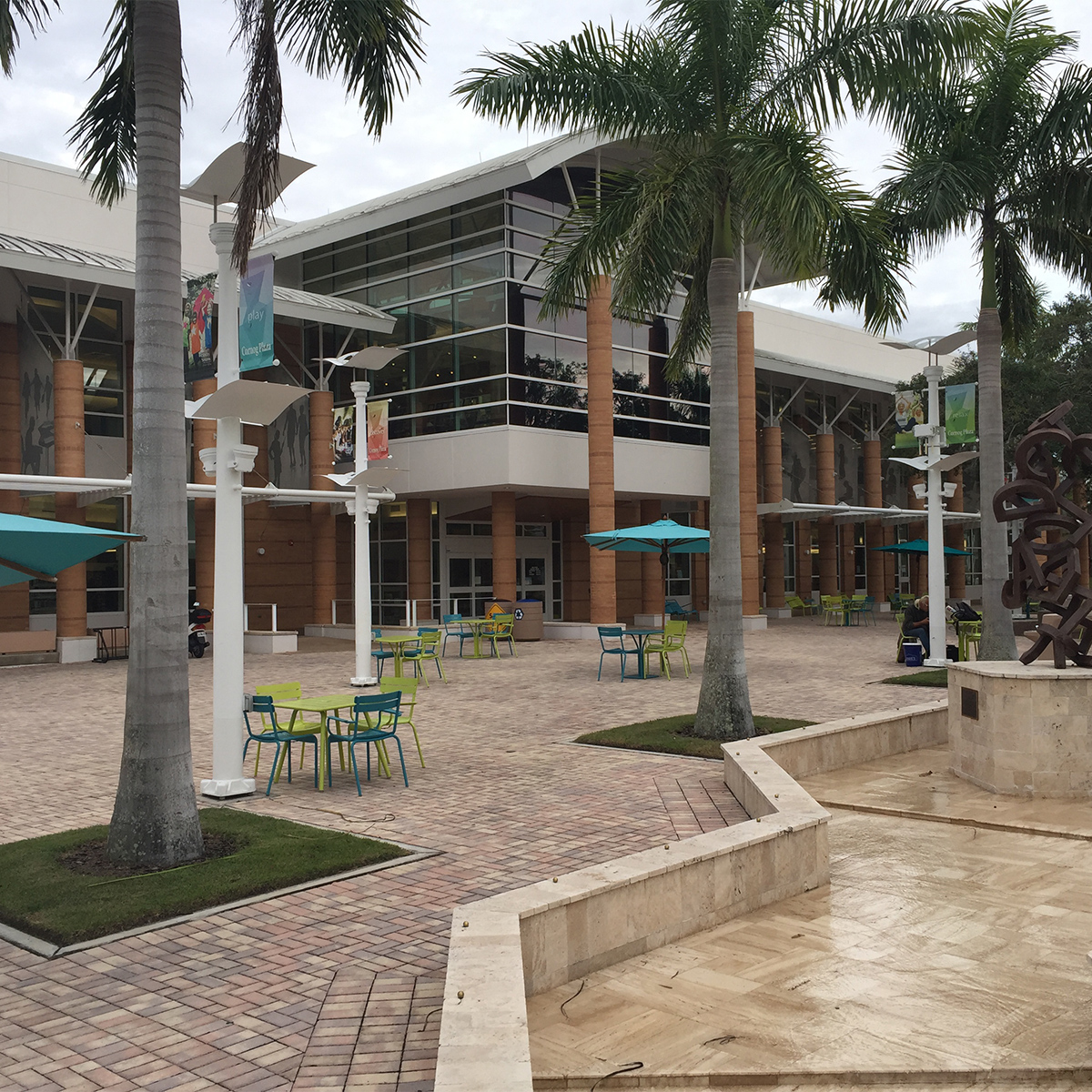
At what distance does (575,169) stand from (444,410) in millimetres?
7152

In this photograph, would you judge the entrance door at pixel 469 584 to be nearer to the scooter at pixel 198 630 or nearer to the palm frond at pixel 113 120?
the scooter at pixel 198 630

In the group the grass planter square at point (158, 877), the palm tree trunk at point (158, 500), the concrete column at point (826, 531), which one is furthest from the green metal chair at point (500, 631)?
the concrete column at point (826, 531)

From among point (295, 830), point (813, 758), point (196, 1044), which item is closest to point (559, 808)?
point (295, 830)

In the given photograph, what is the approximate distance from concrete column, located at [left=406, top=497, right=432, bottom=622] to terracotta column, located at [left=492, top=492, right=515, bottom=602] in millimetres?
2394

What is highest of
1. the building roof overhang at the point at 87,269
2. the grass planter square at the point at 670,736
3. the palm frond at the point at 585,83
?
the building roof overhang at the point at 87,269

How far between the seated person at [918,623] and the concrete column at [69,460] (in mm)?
16544

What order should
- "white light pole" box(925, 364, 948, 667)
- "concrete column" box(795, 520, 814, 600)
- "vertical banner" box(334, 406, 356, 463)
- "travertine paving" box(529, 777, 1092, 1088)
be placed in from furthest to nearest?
1. "concrete column" box(795, 520, 814, 600)
2. "vertical banner" box(334, 406, 356, 463)
3. "white light pole" box(925, 364, 948, 667)
4. "travertine paving" box(529, 777, 1092, 1088)

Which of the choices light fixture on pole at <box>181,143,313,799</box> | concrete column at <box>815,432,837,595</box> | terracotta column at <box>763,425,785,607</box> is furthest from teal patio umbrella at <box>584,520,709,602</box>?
concrete column at <box>815,432,837,595</box>

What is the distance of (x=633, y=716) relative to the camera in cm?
1371

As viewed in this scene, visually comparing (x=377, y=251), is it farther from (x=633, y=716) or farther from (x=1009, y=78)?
(x=633, y=716)

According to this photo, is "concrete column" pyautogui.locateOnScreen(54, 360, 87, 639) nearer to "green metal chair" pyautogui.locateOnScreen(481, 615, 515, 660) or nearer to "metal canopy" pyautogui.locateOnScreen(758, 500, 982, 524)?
"green metal chair" pyautogui.locateOnScreen(481, 615, 515, 660)

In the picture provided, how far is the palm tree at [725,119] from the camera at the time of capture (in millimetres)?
11438

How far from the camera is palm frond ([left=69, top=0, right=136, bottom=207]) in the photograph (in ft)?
28.4

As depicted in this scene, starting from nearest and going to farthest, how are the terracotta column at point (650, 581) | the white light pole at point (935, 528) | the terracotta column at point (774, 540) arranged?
the white light pole at point (935, 528) < the terracotta column at point (650, 581) < the terracotta column at point (774, 540)
